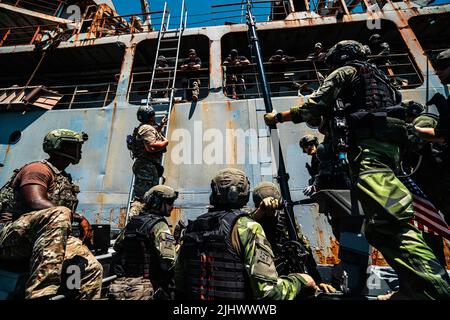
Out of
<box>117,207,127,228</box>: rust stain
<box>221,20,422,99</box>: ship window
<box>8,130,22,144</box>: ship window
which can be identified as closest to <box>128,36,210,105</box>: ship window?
<box>221,20,422,99</box>: ship window

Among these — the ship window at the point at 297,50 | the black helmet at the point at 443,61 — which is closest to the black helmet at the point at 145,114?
the ship window at the point at 297,50

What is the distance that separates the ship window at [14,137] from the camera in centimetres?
557

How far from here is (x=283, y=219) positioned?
2473mm

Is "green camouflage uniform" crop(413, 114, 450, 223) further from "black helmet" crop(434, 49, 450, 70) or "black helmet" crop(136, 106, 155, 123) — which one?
"black helmet" crop(136, 106, 155, 123)

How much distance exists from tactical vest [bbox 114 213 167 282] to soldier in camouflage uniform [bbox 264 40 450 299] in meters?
1.60

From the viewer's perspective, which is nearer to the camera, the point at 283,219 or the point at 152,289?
the point at 152,289

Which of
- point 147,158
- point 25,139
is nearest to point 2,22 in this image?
point 25,139

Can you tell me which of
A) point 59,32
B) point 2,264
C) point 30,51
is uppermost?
point 59,32

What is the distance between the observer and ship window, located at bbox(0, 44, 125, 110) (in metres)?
7.29

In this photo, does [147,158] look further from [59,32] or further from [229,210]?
[59,32]

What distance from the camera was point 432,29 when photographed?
21.7 feet

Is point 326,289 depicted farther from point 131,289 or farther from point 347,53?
point 347,53

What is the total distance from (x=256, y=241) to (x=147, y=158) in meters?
2.67
